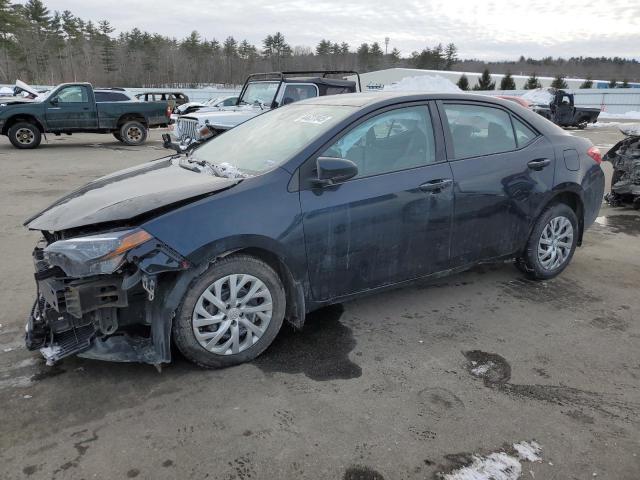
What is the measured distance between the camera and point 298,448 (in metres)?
2.44

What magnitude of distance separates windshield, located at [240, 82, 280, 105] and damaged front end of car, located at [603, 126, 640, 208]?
6467 mm

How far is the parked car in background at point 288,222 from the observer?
9.18ft

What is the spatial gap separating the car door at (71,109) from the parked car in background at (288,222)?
12.5m

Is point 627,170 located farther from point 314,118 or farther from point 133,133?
point 133,133

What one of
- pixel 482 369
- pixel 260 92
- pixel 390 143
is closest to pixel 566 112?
pixel 260 92

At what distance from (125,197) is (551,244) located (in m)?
3.65

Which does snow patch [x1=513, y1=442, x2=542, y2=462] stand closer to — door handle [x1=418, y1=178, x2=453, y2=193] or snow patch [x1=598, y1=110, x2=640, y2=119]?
door handle [x1=418, y1=178, x2=453, y2=193]

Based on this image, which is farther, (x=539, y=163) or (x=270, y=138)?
(x=539, y=163)

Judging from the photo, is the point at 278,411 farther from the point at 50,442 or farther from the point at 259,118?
the point at 259,118

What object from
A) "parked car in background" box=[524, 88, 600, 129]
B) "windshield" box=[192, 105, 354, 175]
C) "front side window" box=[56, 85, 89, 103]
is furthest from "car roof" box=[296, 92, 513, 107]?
"parked car in background" box=[524, 88, 600, 129]

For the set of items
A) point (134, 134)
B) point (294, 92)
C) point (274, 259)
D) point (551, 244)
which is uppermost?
point (294, 92)

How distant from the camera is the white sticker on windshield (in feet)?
11.8

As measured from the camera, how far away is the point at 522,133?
170 inches

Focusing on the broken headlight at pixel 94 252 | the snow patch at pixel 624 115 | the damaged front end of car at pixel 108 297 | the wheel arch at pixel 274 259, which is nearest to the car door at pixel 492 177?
the wheel arch at pixel 274 259
